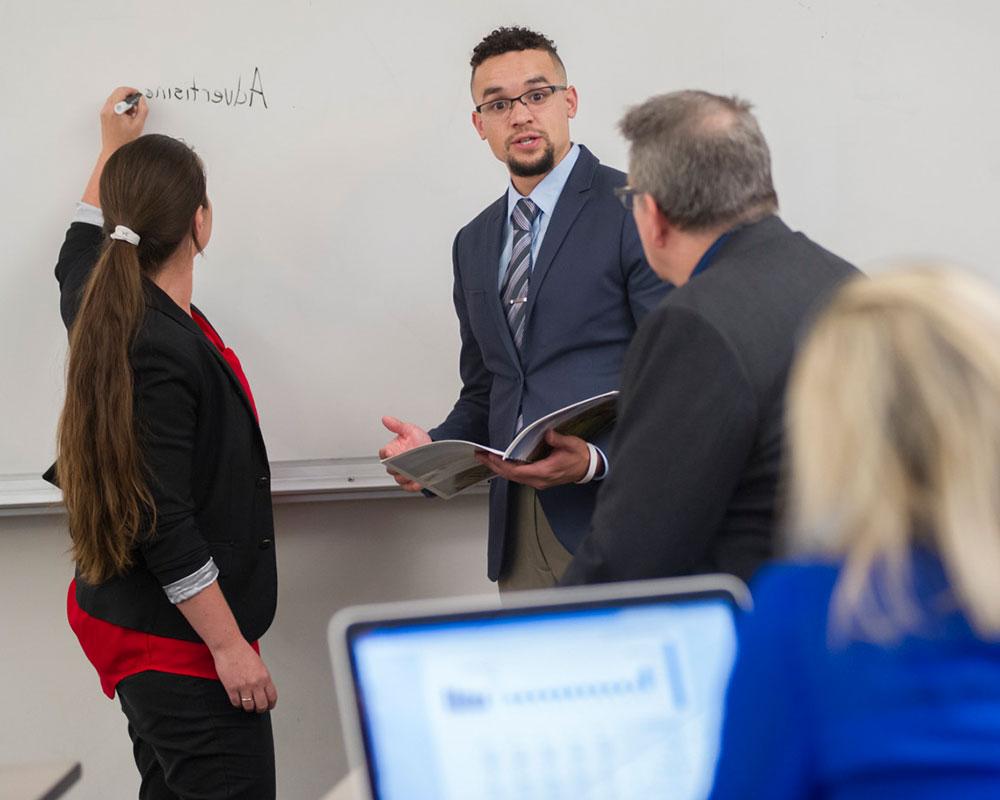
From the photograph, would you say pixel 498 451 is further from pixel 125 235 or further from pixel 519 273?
pixel 125 235

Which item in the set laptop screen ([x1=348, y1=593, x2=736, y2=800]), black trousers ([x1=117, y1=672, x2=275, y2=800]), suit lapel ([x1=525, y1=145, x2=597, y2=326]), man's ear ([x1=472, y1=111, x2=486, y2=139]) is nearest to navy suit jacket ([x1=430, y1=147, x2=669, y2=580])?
suit lapel ([x1=525, y1=145, x2=597, y2=326])

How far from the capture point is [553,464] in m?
2.09

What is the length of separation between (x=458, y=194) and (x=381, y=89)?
27cm

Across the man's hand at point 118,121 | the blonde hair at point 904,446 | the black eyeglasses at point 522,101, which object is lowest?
the blonde hair at point 904,446

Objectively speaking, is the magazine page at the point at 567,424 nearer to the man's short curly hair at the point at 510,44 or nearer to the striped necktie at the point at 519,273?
the striped necktie at the point at 519,273

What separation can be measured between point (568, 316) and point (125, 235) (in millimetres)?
798

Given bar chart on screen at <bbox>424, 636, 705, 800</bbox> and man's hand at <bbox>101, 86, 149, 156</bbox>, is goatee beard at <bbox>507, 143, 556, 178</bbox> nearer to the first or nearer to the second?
man's hand at <bbox>101, 86, 149, 156</bbox>

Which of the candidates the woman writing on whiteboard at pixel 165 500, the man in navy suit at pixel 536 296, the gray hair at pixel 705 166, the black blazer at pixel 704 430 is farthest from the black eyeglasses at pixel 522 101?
the black blazer at pixel 704 430

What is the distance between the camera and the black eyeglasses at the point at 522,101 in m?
2.43

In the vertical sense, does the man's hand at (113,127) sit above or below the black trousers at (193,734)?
above

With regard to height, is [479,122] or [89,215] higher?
[479,122]

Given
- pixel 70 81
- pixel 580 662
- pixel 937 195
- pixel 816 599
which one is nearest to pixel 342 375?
pixel 70 81

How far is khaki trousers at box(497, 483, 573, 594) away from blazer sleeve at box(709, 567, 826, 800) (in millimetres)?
1445

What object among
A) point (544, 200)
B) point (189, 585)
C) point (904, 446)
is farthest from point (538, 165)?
point (904, 446)
